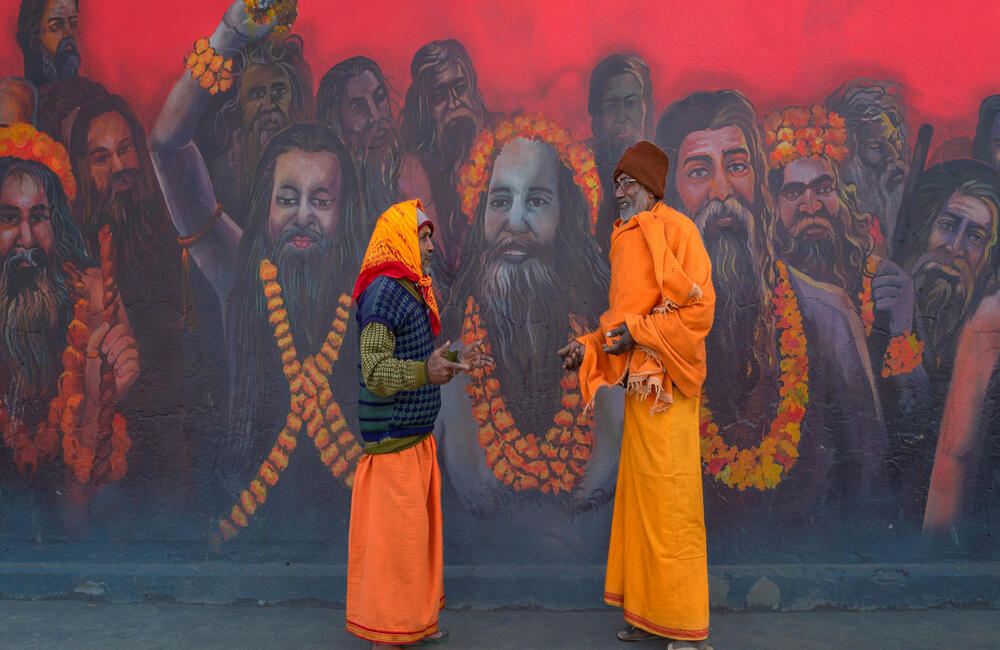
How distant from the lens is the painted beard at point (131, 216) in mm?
A: 4254

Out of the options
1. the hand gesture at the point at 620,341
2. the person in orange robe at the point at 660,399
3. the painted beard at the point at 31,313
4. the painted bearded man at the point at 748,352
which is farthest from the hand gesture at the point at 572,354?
the painted beard at the point at 31,313

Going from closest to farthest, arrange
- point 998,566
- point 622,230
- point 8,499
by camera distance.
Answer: point 622,230 → point 998,566 → point 8,499

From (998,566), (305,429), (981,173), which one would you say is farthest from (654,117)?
(998,566)

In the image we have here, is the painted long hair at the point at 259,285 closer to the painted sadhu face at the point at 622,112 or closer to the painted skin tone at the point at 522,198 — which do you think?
the painted skin tone at the point at 522,198

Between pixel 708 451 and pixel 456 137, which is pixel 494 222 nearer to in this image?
pixel 456 137

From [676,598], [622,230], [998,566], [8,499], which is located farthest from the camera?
[8,499]

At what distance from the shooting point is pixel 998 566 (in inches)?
156

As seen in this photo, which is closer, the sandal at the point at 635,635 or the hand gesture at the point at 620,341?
the hand gesture at the point at 620,341

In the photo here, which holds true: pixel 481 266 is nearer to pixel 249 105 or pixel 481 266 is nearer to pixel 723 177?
pixel 723 177

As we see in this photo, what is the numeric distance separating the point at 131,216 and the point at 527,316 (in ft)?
7.45

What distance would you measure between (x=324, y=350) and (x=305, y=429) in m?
0.44

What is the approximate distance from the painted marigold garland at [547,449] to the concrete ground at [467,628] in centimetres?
68

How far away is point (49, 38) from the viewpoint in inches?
168

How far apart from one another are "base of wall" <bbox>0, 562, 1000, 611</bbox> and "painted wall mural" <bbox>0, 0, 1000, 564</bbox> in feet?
0.33
